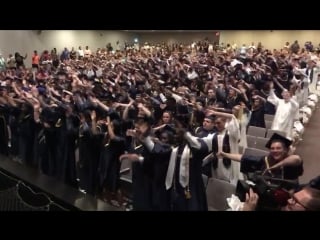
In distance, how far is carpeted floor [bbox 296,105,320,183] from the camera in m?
7.59

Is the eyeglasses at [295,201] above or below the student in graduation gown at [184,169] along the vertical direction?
above

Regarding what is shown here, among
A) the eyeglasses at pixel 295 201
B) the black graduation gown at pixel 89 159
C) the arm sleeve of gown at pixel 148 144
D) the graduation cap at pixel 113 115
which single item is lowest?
the black graduation gown at pixel 89 159

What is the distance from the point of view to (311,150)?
901 cm

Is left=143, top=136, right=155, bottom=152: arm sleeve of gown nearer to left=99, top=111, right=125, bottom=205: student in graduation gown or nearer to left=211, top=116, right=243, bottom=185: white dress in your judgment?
left=211, top=116, right=243, bottom=185: white dress

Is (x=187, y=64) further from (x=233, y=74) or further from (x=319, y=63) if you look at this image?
(x=319, y=63)

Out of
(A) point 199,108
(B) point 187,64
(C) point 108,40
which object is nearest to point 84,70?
(B) point 187,64

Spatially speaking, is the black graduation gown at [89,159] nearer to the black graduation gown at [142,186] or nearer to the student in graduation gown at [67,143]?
the student in graduation gown at [67,143]

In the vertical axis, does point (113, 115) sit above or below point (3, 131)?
above

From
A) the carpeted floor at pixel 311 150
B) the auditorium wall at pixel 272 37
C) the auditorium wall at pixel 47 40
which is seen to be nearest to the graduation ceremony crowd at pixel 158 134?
the carpeted floor at pixel 311 150

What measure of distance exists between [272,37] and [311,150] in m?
18.6

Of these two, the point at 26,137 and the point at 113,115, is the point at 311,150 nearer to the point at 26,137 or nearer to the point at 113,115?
the point at 113,115

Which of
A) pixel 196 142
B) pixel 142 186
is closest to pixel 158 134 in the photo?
pixel 142 186

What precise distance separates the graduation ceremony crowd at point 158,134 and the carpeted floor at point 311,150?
510 millimetres

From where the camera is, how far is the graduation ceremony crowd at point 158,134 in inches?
206
